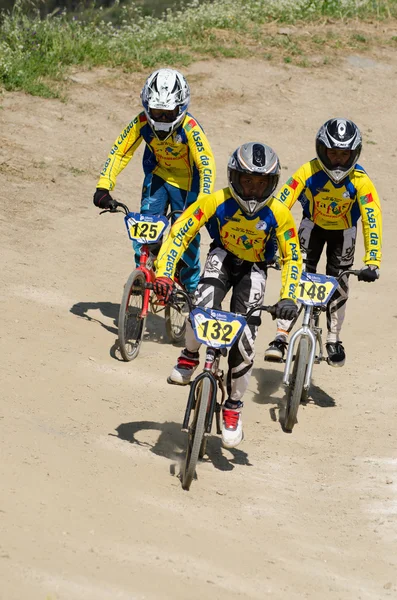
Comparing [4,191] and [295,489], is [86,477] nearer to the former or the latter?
[295,489]

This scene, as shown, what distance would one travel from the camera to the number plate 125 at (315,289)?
795 cm

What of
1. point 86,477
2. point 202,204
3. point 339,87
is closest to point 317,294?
point 202,204

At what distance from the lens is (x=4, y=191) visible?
13.0 meters

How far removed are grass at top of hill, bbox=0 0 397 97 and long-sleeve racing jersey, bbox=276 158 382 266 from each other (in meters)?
8.17

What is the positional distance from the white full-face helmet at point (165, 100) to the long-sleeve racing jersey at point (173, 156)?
0.20 metres

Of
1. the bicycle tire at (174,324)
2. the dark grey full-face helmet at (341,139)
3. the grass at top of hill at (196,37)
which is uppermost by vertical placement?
the dark grey full-face helmet at (341,139)

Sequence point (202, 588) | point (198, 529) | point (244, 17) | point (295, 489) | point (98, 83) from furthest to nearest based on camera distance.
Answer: point (244, 17)
point (98, 83)
point (295, 489)
point (198, 529)
point (202, 588)

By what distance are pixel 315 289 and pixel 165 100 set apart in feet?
7.69

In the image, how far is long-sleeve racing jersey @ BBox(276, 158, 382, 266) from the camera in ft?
27.9

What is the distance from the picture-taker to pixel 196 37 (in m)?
18.6

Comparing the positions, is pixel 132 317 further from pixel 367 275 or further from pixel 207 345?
pixel 207 345

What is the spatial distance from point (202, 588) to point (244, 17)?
16.0 m

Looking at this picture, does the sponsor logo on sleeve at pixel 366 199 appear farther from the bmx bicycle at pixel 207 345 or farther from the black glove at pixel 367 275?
the bmx bicycle at pixel 207 345

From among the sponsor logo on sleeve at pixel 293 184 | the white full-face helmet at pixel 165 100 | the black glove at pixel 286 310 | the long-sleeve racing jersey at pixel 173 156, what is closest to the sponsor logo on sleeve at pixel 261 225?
the black glove at pixel 286 310
